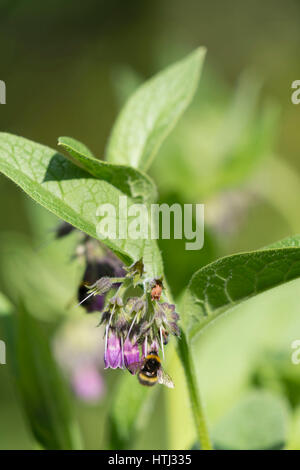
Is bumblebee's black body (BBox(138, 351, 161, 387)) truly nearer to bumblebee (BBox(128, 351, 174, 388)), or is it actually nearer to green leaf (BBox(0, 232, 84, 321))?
bumblebee (BBox(128, 351, 174, 388))

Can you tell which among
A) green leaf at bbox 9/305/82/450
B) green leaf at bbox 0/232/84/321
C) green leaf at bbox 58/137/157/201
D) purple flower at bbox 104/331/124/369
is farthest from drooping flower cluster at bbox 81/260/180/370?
green leaf at bbox 0/232/84/321

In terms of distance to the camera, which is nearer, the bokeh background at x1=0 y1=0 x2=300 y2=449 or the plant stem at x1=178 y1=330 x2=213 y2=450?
the plant stem at x1=178 y1=330 x2=213 y2=450

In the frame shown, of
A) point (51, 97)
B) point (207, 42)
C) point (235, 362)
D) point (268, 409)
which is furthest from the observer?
point (207, 42)

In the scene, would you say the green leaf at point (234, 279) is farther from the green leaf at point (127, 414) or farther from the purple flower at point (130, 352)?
the green leaf at point (127, 414)

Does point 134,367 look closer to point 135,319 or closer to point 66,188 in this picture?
point 135,319

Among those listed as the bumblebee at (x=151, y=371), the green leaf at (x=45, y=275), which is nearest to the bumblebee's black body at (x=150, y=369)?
the bumblebee at (x=151, y=371)
